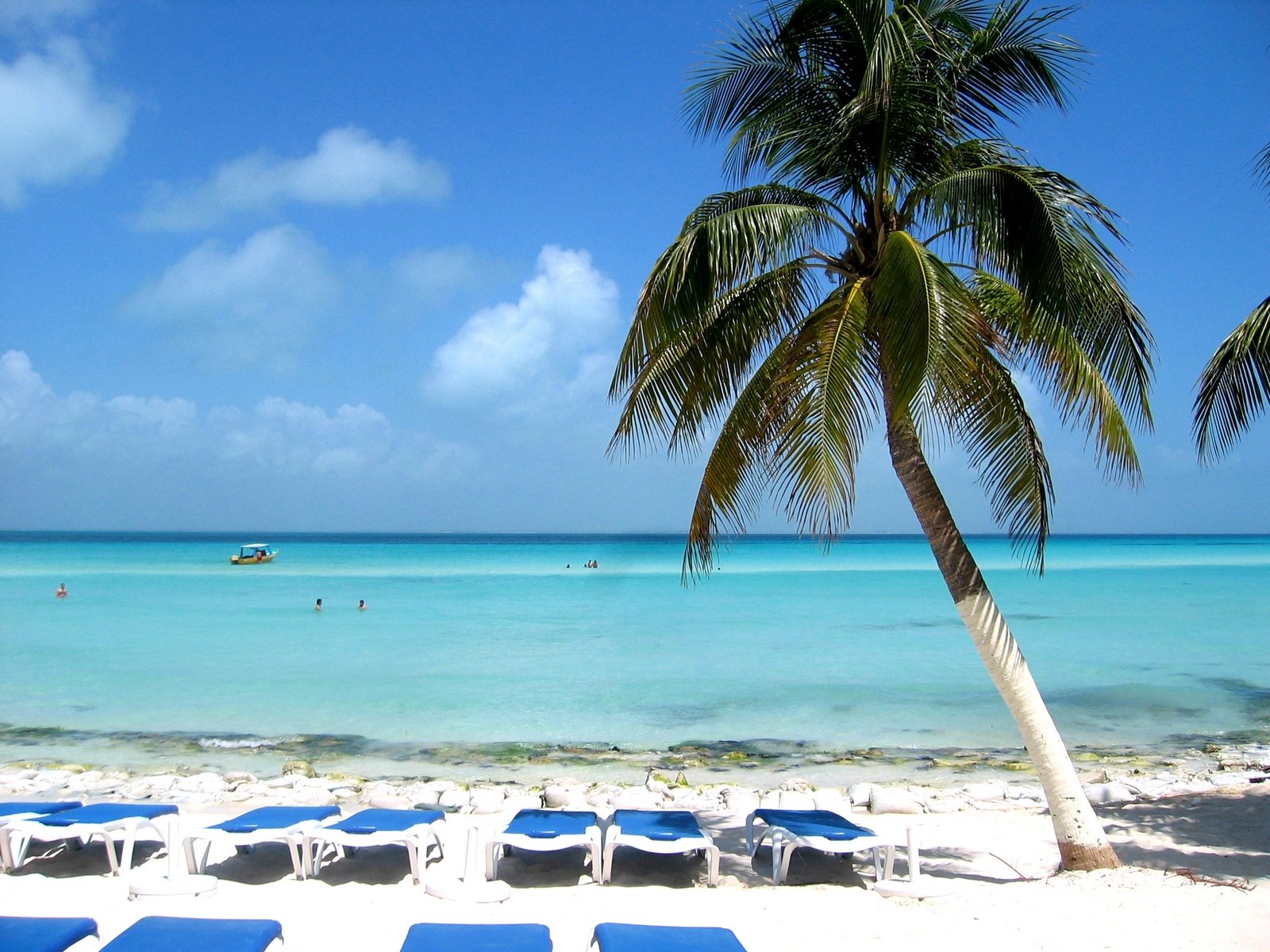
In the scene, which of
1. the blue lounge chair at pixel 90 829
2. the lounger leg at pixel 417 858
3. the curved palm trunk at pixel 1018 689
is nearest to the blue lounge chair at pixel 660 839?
the lounger leg at pixel 417 858

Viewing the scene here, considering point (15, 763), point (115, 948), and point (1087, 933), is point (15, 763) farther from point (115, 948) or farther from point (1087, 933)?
point (1087, 933)

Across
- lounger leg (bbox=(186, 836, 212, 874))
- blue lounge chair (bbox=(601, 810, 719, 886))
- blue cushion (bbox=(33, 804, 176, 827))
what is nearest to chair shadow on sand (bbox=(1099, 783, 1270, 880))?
blue lounge chair (bbox=(601, 810, 719, 886))

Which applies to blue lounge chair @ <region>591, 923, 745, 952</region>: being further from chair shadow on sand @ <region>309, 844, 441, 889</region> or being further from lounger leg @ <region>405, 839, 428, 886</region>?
lounger leg @ <region>405, 839, 428, 886</region>

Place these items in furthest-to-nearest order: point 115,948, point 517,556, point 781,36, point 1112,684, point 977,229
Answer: point 517,556, point 1112,684, point 781,36, point 977,229, point 115,948

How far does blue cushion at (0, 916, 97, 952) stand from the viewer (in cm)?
351

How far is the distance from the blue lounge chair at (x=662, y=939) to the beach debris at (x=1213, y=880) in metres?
3.20

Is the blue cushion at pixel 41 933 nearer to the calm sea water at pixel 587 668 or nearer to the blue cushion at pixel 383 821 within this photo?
the blue cushion at pixel 383 821

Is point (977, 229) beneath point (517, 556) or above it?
above

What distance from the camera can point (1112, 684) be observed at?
49.6ft

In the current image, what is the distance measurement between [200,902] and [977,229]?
5.98m

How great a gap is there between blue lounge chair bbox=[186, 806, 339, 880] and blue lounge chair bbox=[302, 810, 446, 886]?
75 mm

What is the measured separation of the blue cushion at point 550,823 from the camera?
18.1 ft

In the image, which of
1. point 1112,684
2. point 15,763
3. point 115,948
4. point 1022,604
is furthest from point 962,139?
point 1022,604

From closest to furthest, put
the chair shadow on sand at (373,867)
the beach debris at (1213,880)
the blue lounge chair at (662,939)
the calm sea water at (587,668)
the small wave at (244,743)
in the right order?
the blue lounge chair at (662,939) < the beach debris at (1213,880) < the chair shadow on sand at (373,867) < the small wave at (244,743) < the calm sea water at (587,668)
